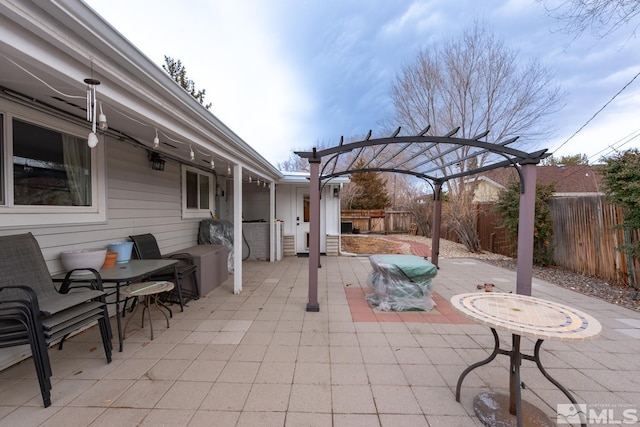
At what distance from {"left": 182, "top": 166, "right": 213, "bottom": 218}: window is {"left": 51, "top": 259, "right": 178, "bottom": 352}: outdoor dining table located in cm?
201

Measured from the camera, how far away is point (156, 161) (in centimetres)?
401

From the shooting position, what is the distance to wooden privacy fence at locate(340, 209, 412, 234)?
1469 centimetres

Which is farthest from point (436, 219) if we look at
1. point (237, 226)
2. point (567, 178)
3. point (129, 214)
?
point (567, 178)

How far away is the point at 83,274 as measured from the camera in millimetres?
2609

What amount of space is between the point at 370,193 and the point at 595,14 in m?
13.5

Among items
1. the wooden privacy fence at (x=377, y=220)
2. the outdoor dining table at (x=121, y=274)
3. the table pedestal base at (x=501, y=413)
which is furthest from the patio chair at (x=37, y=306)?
the wooden privacy fence at (x=377, y=220)

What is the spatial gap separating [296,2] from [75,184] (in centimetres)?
631

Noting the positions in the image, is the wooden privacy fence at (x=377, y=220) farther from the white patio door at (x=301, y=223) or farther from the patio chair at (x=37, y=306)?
the patio chair at (x=37, y=306)

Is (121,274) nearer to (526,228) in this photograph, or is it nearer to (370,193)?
(526,228)

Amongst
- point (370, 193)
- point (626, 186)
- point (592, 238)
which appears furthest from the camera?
point (370, 193)

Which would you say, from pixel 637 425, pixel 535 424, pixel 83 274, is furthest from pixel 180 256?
pixel 637 425

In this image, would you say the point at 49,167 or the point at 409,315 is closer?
the point at 49,167

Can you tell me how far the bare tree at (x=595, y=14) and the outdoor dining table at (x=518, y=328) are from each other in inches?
194

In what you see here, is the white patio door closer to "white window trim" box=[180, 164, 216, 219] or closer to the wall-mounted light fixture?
"white window trim" box=[180, 164, 216, 219]
